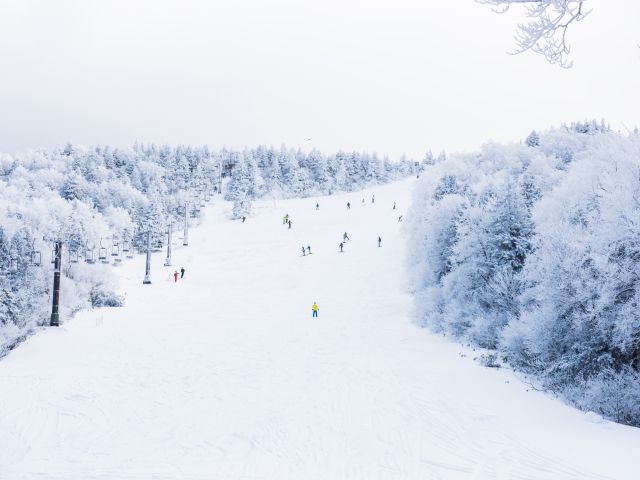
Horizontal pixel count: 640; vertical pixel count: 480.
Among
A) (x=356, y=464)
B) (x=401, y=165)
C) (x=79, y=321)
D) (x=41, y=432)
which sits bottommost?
(x=79, y=321)

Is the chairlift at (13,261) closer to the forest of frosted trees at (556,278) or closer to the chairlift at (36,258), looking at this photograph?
the chairlift at (36,258)

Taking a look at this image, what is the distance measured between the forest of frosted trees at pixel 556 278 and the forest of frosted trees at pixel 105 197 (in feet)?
61.1

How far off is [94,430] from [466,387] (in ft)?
28.9

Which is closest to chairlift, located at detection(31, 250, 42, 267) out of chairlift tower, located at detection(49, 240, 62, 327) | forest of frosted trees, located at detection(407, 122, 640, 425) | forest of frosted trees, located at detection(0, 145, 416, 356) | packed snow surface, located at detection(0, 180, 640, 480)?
forest of frosted trees, located at detection(0, 145, 416, 356)

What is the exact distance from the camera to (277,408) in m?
10.6

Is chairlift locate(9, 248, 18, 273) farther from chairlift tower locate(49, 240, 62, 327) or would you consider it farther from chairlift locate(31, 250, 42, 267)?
chairlift tower locate(49, 240, 62, 327)

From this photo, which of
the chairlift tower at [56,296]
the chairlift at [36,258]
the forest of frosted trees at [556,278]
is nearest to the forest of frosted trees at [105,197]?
the chairlift at [36,258]

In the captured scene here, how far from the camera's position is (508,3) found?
4.56 m

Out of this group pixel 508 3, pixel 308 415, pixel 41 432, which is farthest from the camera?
pixel 308 415

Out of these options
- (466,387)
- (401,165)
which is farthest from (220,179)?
(466,387)

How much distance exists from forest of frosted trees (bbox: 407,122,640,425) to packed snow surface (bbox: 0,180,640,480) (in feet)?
3.00

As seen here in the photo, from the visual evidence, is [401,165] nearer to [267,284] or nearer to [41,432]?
[267,284]

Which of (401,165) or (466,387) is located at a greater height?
(401,165)

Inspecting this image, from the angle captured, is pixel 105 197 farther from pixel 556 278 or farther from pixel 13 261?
pixel 556 278
